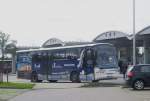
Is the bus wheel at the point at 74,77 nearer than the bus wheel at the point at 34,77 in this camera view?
Yes

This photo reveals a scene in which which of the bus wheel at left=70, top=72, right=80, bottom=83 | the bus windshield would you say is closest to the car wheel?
the bus windshield

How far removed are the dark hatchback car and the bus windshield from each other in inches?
308

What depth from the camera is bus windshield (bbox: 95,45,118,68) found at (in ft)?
114

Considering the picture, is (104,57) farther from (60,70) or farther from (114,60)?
(60,70)

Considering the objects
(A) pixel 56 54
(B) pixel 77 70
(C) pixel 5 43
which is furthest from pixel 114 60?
(C) pixel 5 43

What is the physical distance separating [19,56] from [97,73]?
11189mm

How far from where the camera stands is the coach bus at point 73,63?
3488 centimetres

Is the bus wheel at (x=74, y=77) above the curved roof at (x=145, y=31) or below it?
below

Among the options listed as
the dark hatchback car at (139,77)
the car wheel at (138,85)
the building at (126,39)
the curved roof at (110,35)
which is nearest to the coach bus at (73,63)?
the dark hatchback car at (139,77)

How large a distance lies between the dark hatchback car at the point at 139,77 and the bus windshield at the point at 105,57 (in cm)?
782

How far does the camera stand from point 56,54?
127 feet

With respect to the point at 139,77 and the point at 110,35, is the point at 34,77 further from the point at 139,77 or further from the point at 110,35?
the point at 139,77

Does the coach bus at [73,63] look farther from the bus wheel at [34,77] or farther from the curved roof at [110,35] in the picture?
the curved roof at [110,35]

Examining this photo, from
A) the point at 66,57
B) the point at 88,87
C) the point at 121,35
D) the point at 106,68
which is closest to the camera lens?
the point at 88,87
